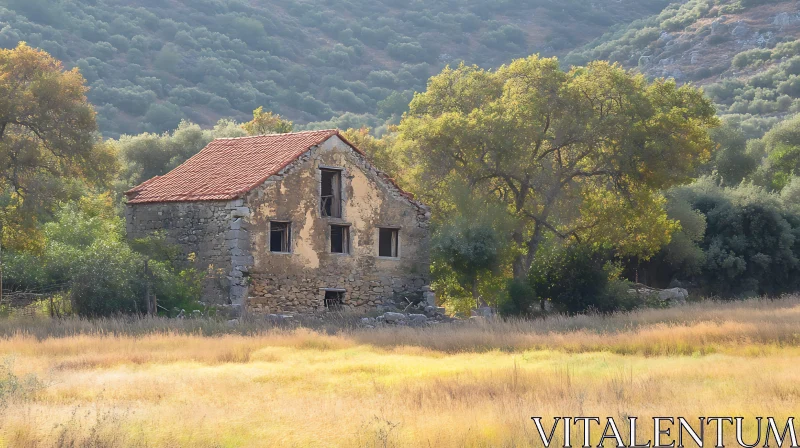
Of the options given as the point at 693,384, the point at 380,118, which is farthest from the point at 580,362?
the point at 380,118

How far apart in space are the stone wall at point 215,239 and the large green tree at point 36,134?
10.6ft

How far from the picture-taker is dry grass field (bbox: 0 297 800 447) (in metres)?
13.7

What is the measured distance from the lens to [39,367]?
2000cm

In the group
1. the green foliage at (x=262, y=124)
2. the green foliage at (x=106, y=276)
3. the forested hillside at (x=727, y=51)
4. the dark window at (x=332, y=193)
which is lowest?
the green foliage at (x=106, y=276)

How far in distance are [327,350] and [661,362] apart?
304 inches

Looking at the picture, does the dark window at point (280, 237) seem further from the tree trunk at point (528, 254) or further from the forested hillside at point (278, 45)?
the forested hillside at point (278, 45)

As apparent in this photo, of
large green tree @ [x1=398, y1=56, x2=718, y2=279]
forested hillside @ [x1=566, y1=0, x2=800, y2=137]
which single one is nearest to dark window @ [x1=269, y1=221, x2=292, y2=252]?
large green tree @ [x1=398, y1=56, x2=718, y2=279]

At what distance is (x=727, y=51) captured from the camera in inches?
4459

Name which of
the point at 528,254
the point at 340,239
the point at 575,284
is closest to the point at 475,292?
the point at 528,254

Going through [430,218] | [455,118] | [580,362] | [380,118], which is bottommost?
[580,362]

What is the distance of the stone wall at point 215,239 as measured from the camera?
1244 inches

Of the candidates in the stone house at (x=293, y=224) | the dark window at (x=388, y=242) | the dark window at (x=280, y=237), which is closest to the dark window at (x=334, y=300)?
the stone house at (x=293, y=224)

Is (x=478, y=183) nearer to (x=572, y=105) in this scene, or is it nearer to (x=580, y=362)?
(x=572, y=105)

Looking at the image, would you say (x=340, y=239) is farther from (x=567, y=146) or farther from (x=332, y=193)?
(x=567, y=146)
